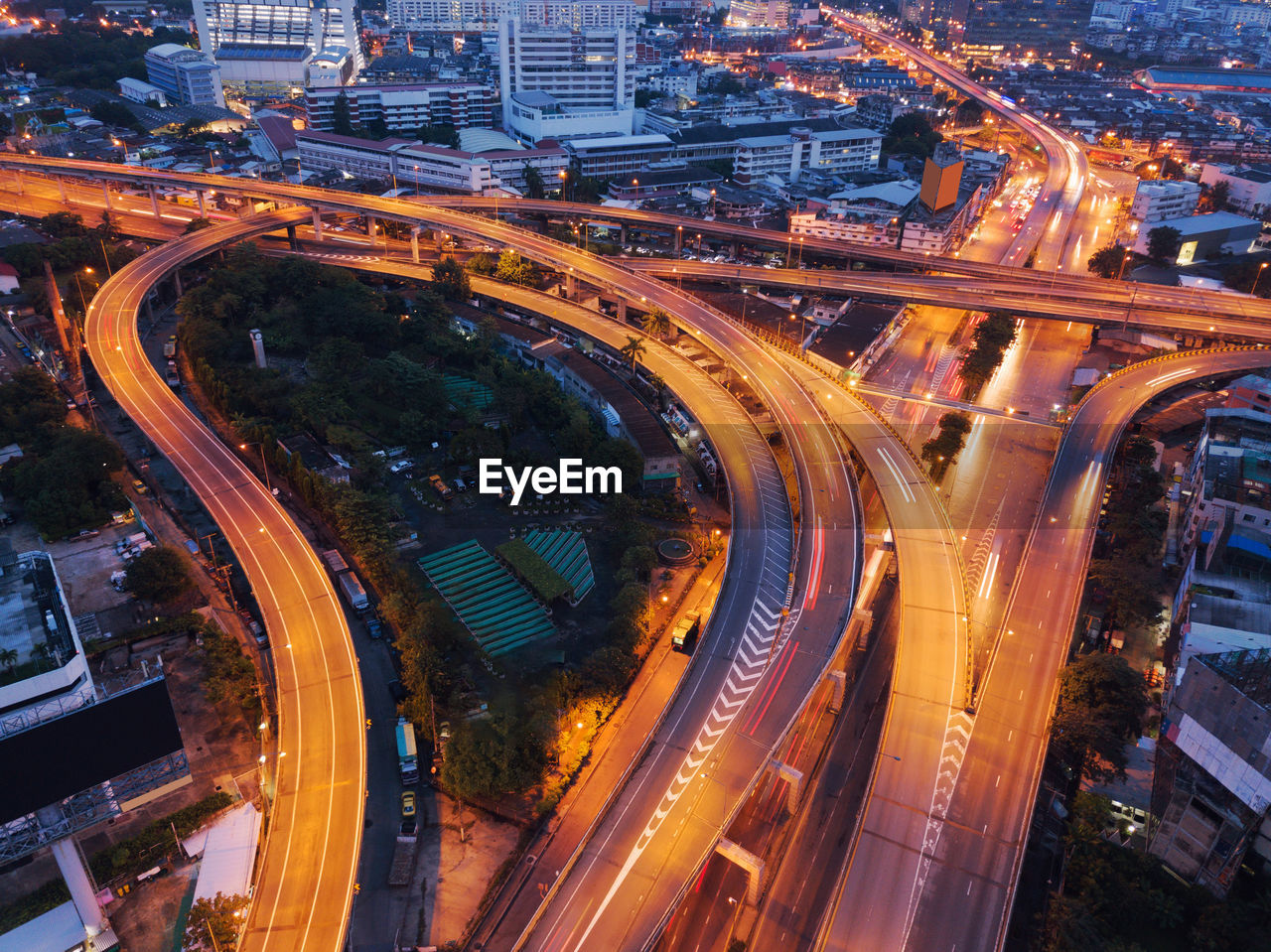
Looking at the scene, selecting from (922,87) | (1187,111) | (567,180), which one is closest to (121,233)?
(567,180)

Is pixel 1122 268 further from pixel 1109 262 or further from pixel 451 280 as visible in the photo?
pixel 451 280

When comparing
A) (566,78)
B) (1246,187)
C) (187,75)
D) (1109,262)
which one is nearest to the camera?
(1109,262)

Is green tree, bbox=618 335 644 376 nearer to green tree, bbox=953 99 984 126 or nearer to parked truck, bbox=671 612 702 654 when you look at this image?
parked truck, bbox=671 612 702 654

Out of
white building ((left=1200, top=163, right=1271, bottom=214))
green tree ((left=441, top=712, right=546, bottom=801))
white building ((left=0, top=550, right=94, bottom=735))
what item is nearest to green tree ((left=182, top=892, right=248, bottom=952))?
white building ((left=0, top=550, right=94, bottom=735))

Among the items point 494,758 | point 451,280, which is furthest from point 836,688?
point 451,280

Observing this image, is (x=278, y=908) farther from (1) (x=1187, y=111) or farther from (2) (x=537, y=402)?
(1) (x=1187, y=111)

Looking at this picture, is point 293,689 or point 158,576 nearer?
point 293,689

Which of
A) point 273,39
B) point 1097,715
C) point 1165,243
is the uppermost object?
point 273,39
